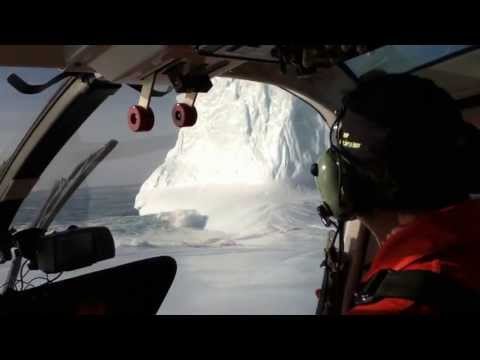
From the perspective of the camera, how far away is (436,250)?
90 cm

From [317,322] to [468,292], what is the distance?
1.06ft

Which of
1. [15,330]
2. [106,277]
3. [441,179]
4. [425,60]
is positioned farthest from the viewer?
[425,60]

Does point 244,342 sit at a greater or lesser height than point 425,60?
lesser

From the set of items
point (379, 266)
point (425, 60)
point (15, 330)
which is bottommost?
point (379, 266)

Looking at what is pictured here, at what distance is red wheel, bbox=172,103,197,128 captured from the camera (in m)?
2.07

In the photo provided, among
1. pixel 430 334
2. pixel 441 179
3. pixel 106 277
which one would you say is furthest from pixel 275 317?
pixel 106 277

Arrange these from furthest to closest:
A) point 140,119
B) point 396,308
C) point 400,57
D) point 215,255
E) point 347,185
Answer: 1. point 215,255
2. point 400,57
3. point 140,119
4. point 347,185
5. point 396,308

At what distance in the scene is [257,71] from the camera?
2457mm

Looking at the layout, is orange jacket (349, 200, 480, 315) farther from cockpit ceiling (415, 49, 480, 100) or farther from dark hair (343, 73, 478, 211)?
cockpit ceiling (415, 49, 480, 100)

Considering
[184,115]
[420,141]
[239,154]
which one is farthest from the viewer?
[239,154]

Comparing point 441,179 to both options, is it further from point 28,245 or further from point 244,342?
point 28,245

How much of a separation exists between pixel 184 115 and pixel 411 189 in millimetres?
1179

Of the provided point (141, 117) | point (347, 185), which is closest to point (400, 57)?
point (141, 117)

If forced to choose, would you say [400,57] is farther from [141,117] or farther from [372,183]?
[372,183]
